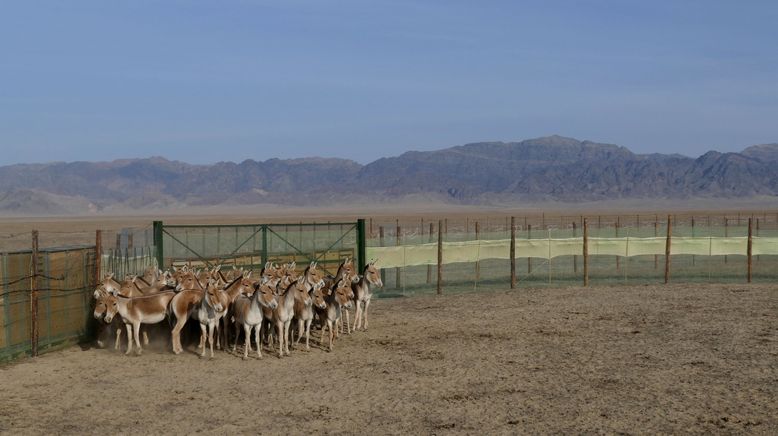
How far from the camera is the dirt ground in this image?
11.8 metres

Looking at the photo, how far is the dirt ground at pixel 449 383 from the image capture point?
38.7 feet

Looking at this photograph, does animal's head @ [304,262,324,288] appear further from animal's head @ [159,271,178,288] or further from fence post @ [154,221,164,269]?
fence post @ [154,221,164,269]

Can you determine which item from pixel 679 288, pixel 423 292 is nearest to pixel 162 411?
pixel 423 292

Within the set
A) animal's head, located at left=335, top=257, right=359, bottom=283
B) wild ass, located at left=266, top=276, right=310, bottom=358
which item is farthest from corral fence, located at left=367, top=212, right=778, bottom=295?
wild ass, located at left=266, top=276, right=310, bottom=358

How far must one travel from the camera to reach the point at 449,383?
1415 cm

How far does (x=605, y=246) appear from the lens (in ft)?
98.3

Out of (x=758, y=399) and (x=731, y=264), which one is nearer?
(x=758, y=399)

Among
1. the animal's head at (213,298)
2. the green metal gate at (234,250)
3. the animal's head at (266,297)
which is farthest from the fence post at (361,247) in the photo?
the animal's head at (213,298)

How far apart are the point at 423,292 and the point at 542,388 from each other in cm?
1479

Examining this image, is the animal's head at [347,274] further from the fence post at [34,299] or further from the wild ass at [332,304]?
the fence post at [34,299]

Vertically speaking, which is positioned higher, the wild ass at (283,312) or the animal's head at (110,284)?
the animal's head at (110,284)

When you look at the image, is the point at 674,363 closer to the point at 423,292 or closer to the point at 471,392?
the point at 471,392

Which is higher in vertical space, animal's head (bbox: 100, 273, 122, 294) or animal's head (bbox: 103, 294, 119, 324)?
animal's head (bbox: 100, 273, 122, 294)

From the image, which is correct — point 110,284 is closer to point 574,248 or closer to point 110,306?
point 110,306
